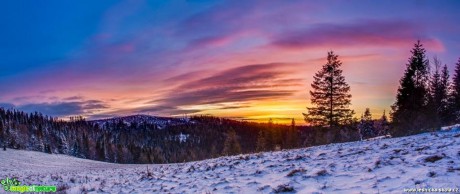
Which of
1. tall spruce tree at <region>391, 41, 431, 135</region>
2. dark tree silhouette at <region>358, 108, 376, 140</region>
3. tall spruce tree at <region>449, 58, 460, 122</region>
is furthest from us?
dark tree silhouette at <region>358, 108, 376, 140</region>

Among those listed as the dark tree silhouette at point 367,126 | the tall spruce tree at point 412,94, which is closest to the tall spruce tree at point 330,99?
the tall spruce tree at point 412,94

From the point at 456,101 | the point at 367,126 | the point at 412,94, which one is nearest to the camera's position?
the point at 412,94

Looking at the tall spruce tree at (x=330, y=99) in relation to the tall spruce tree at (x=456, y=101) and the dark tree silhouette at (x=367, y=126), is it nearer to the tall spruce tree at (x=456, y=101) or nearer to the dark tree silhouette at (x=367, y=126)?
the tall spruce tree at (x=456, y=101)

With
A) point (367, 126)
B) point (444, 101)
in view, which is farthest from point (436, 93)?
point (367, 126)

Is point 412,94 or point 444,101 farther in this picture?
point 444,101

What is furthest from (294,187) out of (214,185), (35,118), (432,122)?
(35,118)

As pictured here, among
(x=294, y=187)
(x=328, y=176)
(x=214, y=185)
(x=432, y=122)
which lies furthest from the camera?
(x=432, y=122)

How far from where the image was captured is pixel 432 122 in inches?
1016

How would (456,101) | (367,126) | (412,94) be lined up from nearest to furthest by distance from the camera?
(412,94) < (456,101) < (367,126)

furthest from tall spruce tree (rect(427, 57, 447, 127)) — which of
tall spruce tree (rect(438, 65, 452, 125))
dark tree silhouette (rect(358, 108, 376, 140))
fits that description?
dark tree silhouette (rect(358, 108, 376, 140))

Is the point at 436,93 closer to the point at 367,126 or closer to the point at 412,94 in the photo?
the point at 412,94

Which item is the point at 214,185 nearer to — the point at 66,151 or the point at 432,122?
the point at 432,122

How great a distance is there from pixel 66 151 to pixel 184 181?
375 ft

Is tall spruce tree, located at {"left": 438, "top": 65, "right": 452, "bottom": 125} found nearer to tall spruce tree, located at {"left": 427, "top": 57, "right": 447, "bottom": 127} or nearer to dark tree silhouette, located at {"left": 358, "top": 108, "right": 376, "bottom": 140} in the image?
tall spruce tree, located at {"left": 427, "top": 57, "right": 447, "bottom": 127}
